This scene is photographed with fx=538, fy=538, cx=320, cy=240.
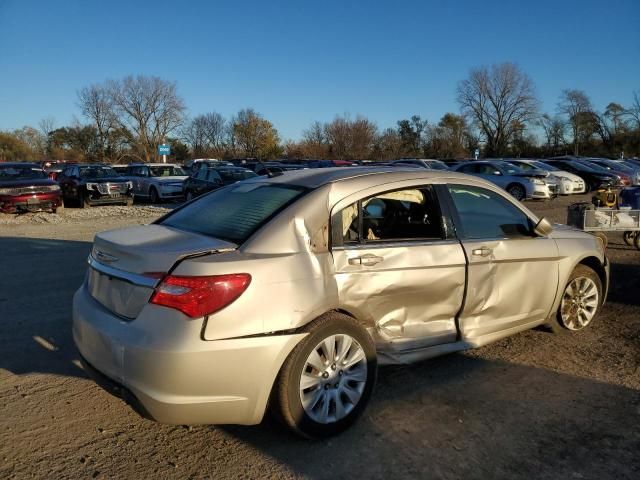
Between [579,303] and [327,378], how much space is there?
9.79 feet

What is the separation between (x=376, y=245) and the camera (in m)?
3.51

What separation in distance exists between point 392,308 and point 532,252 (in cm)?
150

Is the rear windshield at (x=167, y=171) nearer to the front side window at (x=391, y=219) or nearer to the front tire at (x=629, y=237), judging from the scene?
the front tire at (x=629, y=237)

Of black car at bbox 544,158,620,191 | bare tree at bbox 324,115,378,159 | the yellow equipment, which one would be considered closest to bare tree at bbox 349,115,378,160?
bare tree at bbox 324,115,378,159

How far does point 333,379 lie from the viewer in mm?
3232

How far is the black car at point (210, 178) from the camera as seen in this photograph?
18266 mm

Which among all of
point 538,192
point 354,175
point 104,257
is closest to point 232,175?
point 538,192

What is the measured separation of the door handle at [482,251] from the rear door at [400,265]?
5.8 inches

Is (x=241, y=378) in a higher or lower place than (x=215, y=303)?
lower

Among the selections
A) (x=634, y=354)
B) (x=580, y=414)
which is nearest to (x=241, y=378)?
(x=580, y=414)

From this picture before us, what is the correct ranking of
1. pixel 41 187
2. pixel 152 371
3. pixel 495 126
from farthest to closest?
pixel 495 126 → pixel 41 187 → pixel 152 371

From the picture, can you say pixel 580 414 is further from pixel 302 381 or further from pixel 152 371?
pixel 152 371

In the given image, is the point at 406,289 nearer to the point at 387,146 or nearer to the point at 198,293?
the point at 198,293

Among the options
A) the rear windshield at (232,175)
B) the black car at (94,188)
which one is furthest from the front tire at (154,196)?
the rear windshield at (232,175)
